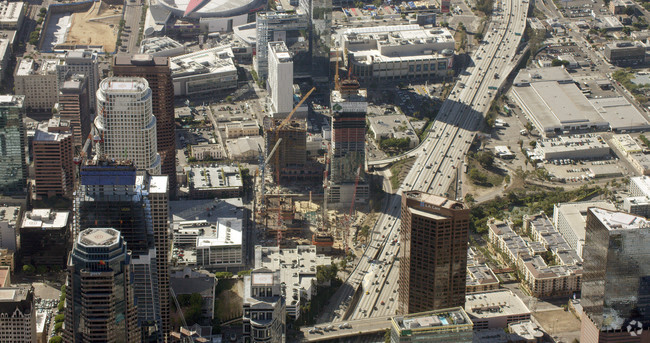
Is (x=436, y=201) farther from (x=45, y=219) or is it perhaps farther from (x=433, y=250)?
(x=45, y=219)

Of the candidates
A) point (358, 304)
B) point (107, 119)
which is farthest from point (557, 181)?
point (107, 119)

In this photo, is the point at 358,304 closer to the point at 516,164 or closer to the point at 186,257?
the point at 186,257

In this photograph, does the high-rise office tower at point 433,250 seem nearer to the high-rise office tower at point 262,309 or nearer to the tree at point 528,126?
the high-rise office tower at point 262,309

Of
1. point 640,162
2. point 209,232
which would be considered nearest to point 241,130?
point 209,232

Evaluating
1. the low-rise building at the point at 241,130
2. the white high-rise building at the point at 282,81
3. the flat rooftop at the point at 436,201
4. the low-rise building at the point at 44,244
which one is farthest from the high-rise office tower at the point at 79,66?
the flat rooftop at the point at 436,201

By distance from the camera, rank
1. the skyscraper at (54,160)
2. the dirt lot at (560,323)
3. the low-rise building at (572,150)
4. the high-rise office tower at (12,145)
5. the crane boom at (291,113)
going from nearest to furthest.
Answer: the dirt lot at (560,323)
the high-rise office tower at (12,145)
the skyscraper at (54,160)
the crane boom at (291,113)
the low-rise building at (572,150)
